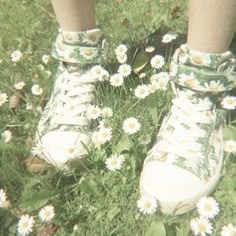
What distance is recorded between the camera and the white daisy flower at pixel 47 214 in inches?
42.8

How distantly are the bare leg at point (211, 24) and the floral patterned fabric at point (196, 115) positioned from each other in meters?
A: 0.02

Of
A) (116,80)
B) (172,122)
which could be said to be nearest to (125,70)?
(116,80)

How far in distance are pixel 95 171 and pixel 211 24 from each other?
1.44ft

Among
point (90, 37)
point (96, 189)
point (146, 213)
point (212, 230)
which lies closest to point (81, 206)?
point (96, 189)

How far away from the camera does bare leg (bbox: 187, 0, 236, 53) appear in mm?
1008

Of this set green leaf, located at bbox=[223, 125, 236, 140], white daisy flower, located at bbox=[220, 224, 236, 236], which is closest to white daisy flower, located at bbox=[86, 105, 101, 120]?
green leaf, located at bbox=[223, 125, 236, 140]

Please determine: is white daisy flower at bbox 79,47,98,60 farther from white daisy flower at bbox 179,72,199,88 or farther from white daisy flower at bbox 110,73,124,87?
white daisy flower at bbox 179,72,199,88

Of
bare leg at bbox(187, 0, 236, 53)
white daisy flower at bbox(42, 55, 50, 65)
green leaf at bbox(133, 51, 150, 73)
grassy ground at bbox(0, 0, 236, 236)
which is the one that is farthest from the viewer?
white daisy flower at bbox(42, 55, 50, 65)

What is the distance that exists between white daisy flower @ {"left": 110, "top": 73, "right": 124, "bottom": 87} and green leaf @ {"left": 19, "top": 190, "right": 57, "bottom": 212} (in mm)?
373

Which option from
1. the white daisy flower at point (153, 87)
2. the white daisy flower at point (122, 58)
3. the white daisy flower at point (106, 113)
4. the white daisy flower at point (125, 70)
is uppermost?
the white daisy flower at point (122, 58)

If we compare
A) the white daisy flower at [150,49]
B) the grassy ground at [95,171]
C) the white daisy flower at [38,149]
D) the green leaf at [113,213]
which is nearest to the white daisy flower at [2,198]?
the grassy ground at [95,171]

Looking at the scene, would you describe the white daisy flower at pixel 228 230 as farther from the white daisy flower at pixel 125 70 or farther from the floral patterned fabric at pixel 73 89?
the white daisy flower at pixel 125 70

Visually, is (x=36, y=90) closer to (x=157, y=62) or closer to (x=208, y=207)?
(x=157, y=62)

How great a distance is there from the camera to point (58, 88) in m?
1.31
